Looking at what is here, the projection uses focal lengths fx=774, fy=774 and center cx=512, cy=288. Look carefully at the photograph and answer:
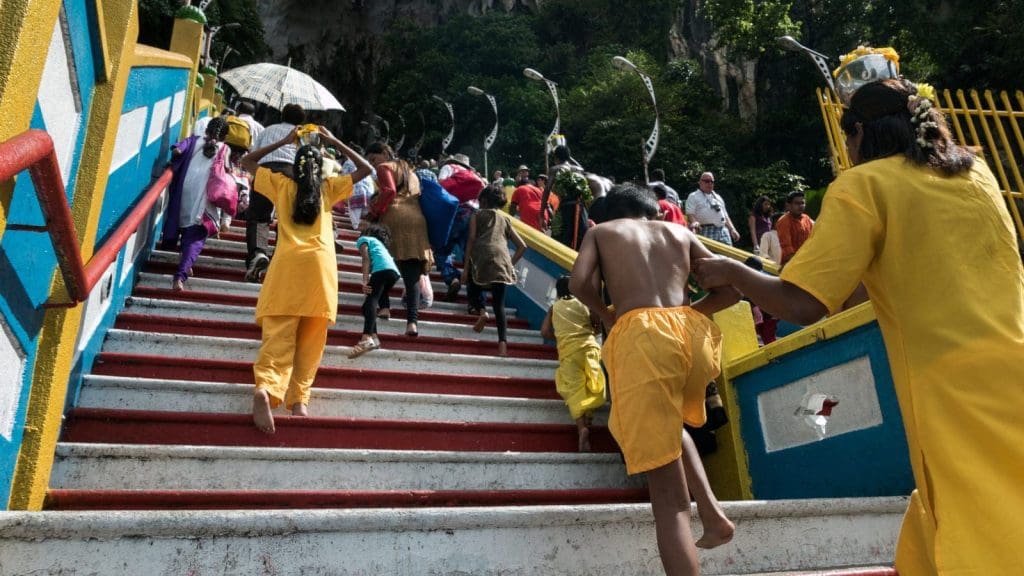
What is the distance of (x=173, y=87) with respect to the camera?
621cm

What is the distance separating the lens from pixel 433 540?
259 cm

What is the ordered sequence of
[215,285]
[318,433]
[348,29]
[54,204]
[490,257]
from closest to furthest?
[54,204], [318,433], [215,285], [490,257], [348,29]

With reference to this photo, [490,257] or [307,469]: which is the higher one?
[490,257]

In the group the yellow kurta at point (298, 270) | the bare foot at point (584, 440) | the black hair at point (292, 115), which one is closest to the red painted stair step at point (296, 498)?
the bare foot at point (584, 440)

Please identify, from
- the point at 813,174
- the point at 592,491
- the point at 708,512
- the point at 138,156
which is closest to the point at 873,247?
the point at 708,512

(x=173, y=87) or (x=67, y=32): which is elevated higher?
(x=67, y=32)

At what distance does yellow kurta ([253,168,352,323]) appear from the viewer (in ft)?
13.7

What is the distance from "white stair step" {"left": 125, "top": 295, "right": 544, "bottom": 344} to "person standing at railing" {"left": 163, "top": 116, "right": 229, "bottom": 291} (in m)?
0.45

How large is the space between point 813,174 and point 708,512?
25.8m

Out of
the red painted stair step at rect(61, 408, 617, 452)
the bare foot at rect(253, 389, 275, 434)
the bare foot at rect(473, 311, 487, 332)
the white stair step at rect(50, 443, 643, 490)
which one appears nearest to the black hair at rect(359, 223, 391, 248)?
the bare foot at rect(473, 311, 487, 332)

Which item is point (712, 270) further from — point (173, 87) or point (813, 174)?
point (813, 174)

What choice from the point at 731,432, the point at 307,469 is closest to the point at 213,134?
the point at 307,469

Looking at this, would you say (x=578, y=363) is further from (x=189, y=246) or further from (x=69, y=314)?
(x=189, y=246)

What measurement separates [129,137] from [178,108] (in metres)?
2.39
